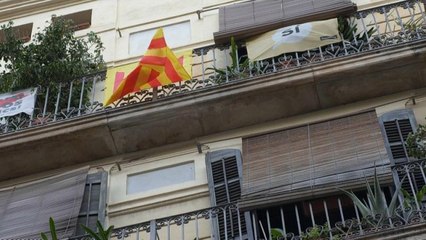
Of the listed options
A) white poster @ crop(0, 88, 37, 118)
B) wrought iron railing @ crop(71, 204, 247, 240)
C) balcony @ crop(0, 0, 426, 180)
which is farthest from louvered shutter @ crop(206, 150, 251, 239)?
white poster @ crop(0, 88, 37, 118)

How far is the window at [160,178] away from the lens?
11.3 meters

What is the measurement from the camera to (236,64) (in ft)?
40.9

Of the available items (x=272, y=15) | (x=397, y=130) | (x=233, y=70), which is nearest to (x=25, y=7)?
(x=272, y=15)

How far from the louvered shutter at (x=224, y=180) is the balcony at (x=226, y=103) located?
24.8 inches

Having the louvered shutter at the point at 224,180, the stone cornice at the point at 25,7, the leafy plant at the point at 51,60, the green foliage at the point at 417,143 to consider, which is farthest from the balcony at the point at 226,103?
the stone cornice at the point at 25,7

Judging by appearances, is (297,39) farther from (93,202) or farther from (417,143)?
(93,202)

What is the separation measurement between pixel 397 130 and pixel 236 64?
264cm

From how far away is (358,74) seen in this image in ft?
38.0

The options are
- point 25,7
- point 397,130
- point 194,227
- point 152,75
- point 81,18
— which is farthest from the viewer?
point 25,7

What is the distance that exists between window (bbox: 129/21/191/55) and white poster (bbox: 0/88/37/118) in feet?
6.65

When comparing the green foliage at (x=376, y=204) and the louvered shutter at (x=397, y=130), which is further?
the louvered shutter at (x=397, y=130)

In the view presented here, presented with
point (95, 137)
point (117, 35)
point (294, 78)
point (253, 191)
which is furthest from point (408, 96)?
point (117, 35)

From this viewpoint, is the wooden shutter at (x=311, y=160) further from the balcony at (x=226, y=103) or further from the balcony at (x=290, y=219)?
the balcony at (x=226, y=103)

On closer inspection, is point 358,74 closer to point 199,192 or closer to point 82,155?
point 199,192
